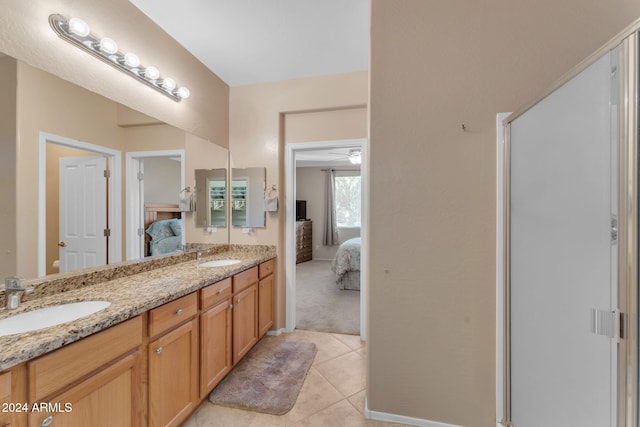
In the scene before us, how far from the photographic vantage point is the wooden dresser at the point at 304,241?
6418mm

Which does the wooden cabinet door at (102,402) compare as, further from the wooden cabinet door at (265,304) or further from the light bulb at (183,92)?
the light bulb at (183,92)

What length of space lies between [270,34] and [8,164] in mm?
1833

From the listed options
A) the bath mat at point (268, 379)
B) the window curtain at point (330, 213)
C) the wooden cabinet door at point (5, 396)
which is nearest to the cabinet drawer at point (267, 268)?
the bath mat at point (268, 379)

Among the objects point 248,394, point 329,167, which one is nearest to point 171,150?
point 248,394

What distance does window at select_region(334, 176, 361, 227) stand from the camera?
271 inches

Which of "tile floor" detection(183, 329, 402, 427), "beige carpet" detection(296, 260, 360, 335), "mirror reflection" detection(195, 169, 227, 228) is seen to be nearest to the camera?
"tile floor" detection(183, 329, 402, 427)

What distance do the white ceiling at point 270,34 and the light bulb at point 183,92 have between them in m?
0.39

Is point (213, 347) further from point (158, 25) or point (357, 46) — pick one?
point (357, 46)

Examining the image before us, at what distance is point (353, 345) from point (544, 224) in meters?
2.05

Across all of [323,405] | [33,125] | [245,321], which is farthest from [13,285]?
[323,405]

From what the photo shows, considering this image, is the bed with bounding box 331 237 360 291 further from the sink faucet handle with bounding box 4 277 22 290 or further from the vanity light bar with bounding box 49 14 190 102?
the sink faucet handle with bounding box 4 277 22 290

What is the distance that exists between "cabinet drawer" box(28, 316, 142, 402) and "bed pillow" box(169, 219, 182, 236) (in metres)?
1.32

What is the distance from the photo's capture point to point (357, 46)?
227 centimetres

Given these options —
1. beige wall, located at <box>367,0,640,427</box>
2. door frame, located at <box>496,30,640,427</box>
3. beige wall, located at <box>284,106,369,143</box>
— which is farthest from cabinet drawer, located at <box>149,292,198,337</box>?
beige wall, located at <box>284,106,369,143</box>
